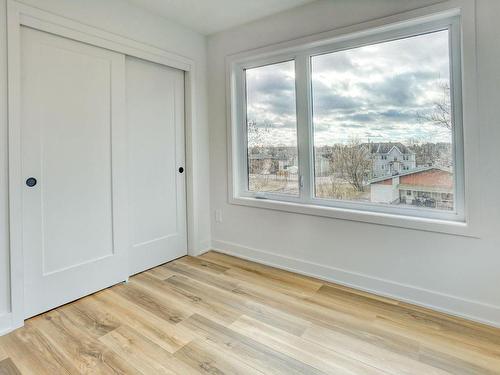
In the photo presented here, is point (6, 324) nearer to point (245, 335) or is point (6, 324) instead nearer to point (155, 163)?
point (245, 335)

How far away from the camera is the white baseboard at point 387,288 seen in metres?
1.93

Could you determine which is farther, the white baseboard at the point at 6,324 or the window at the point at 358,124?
the window at the point at 358,124

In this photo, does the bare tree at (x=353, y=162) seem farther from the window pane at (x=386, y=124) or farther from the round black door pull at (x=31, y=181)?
the round black door pull at (x=31, y=181)

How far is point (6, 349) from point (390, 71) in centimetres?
312

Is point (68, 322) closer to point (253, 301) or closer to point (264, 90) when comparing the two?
point (253, 301)

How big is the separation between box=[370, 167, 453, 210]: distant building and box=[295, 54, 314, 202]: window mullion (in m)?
0.56

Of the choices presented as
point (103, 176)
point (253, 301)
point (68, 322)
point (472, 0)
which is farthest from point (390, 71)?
point (68, 322)

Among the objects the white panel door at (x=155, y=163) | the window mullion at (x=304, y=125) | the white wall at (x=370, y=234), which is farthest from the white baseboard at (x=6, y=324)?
the window mullion at (x=304, y=125)

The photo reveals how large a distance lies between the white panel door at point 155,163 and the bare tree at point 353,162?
5.18 feet

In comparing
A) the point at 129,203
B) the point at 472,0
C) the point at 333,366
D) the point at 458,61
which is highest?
the point at 472,0

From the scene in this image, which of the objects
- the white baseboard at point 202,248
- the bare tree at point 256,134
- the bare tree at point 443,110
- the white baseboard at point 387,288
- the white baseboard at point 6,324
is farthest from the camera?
the white baseboard at point 202,248

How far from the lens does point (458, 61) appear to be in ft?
6.53

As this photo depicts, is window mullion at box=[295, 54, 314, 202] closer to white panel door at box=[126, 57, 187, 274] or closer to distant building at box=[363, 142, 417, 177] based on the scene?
distant building at box=[363, 142, 417, 177]

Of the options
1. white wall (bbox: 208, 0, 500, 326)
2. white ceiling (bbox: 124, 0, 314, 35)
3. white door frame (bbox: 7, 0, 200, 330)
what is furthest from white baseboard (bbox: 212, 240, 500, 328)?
white ceiling (bbox: 124, 0, 314, 35)
